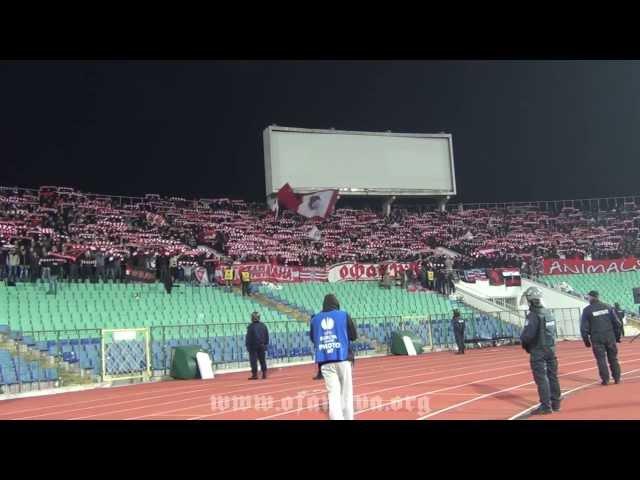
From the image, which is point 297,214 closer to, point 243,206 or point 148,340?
point 243,206

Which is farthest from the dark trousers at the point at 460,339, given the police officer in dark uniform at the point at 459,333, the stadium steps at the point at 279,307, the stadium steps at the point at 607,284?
the stadium steps at the point at 607,284

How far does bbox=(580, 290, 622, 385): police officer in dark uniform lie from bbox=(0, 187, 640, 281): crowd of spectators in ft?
57.6

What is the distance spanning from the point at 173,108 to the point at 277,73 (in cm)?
570

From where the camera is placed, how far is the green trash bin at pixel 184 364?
17.5 meters

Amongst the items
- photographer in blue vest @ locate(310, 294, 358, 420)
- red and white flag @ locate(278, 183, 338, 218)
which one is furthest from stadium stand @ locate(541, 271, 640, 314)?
photographer in blue vest @ locate(310, 294, 358, 420)

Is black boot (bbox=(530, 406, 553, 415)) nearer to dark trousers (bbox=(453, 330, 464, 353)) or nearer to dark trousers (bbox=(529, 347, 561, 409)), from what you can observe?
dark trousers (bbox=(529, 347, 561, 409))

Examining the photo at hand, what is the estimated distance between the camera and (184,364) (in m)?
17.5

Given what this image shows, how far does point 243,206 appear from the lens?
39.3 metres

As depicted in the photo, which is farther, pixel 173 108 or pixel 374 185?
pixel 374 185

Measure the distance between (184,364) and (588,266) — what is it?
27189mm

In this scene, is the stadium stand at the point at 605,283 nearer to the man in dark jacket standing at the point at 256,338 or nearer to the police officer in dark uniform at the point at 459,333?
the police officer in dark uniform at the point at 459,333
